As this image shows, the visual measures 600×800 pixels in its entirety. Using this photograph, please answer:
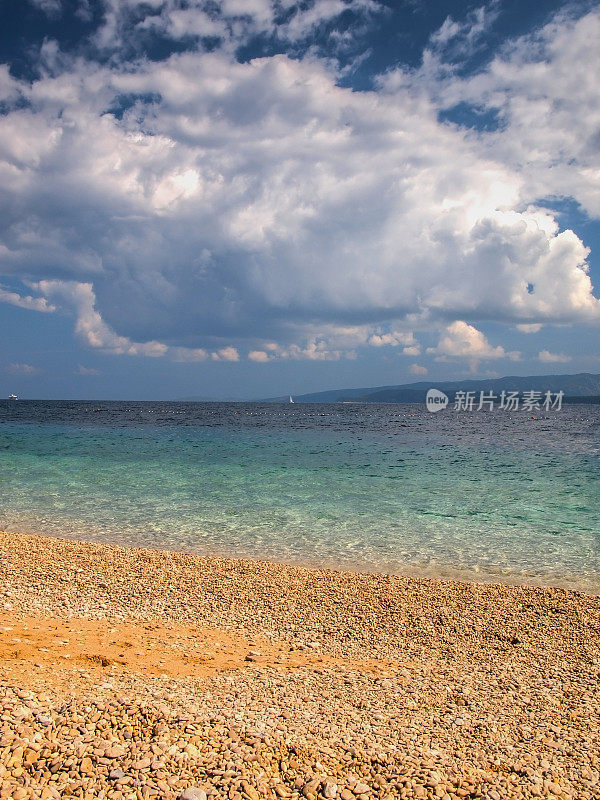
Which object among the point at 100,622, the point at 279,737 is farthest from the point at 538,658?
the point at 100,622

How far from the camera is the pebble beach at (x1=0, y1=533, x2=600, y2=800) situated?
4641 millimetres

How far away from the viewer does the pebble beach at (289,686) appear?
464 cm

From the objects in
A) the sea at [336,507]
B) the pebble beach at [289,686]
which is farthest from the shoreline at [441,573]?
the pebble beach at [289,686]

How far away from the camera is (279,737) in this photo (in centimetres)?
520

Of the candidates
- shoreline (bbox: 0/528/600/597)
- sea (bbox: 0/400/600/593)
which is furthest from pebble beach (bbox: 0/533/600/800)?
sea (bbox: 0/400/600/593)

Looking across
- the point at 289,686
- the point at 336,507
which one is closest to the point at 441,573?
the point at 289,686

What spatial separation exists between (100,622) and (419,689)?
5428 mm

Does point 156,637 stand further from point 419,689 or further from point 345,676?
point 419,689

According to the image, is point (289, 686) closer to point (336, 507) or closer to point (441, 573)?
point (441, 573)

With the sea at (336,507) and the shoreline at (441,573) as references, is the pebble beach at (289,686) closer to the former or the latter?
the shoreline at (441,573)

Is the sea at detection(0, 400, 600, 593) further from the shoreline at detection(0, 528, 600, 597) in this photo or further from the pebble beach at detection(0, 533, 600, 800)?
the pebble beach at detection(0, 533, 600, 800)

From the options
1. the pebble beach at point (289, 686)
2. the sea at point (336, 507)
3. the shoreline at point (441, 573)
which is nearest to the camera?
the pebble beach at point (289, 686)

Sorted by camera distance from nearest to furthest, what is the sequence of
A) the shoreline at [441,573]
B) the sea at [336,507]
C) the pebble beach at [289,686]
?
the pebble beach at [289,686]
the shoreline at [441,573]
the sea at [336,507]

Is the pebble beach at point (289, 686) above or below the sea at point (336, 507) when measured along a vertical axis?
above
